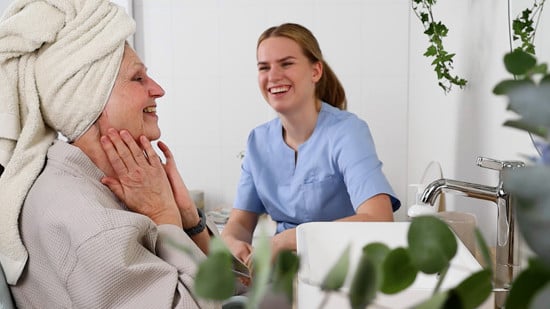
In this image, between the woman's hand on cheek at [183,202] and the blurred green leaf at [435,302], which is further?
the woman's hand on cheek at [183,202]

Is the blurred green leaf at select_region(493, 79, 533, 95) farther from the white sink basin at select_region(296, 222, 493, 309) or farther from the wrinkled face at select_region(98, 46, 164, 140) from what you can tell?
the wrinkled face at select_region(98, 46, 164, 140)

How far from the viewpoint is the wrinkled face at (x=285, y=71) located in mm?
2264

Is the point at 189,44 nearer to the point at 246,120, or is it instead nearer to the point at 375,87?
the point at 246,120

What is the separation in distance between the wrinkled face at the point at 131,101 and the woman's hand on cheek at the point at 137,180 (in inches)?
0.8

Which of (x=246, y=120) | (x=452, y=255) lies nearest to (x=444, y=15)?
(x=246, y=120)

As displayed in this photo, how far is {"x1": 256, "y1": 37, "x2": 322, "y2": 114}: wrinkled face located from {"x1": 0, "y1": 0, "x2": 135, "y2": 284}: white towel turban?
37.7 inches

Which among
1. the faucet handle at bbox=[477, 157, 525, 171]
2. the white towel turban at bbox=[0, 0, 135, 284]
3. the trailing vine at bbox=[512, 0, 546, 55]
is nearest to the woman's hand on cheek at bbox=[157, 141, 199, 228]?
the white towel turban at bbox=[0, 0, 135, 284]

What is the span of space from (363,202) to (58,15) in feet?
3.60

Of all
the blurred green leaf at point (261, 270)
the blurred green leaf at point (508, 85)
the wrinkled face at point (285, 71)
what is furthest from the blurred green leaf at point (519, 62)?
the wrinkled face at point (285, 71)

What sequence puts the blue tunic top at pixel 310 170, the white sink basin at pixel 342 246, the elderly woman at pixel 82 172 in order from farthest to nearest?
1. the blue tunic top at pixel 310 170
2. the elderly woman at pixel 82 172
3. the white sink basin at pixel 342 246

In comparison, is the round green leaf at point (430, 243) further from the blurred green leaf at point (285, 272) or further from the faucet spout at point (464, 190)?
the faucet spout at point (464, 190)

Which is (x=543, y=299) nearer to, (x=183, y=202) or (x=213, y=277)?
(x=213, y=277)

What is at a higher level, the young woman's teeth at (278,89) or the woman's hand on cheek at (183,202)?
the young woman's teeth at (278,89)

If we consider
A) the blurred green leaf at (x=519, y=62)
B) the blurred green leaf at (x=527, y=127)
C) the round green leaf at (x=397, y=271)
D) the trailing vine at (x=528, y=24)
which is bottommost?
the round green leaf at (x=397, y=271)
